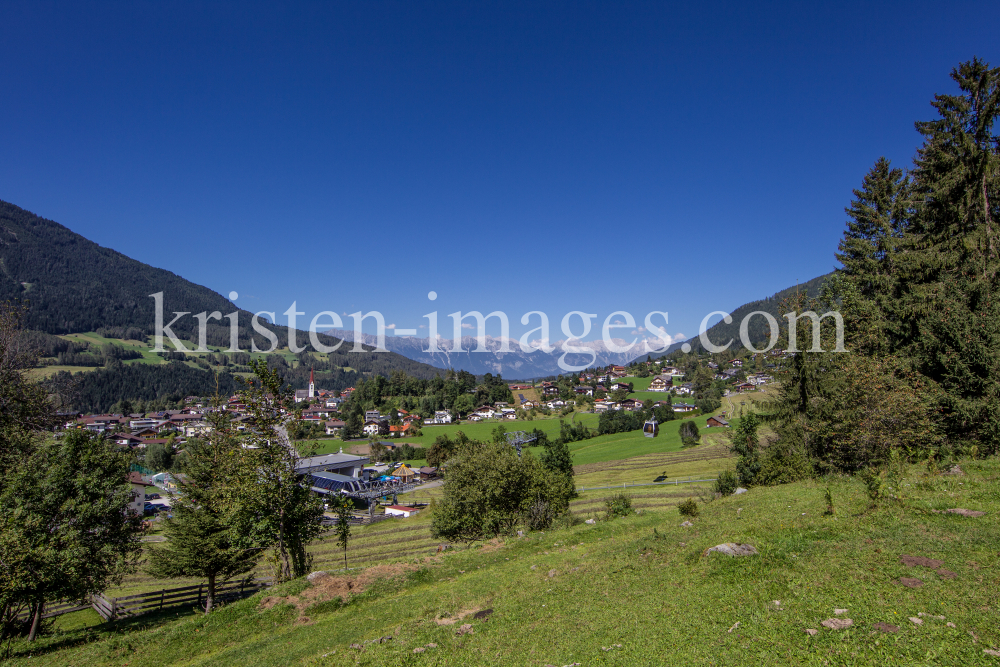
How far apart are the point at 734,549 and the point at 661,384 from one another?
18021cm

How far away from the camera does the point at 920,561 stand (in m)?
7.82

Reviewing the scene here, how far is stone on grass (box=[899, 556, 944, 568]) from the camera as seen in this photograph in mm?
7629

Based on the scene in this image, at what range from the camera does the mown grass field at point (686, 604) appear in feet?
20.7

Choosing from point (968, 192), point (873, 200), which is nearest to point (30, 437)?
point (968, 192)

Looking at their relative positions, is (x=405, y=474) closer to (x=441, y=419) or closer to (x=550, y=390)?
(x=441, y=419)

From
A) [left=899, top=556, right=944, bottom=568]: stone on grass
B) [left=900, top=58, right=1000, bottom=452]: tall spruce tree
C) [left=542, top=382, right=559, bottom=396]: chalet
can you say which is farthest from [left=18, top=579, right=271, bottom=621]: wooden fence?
[left=542, top=382, right=559, bottom=396]: chalet

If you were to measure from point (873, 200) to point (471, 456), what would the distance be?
1314 inches

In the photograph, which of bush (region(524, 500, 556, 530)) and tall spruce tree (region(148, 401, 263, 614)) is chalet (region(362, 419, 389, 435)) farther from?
tall spruce tree (region(148, 401, 263, 614))

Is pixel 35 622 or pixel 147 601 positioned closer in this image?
pixel 35 622

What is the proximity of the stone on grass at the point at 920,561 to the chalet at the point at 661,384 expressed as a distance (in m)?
176

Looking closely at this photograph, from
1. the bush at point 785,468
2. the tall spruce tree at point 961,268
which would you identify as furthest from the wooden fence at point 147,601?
the tall spruce tree at point 961,268

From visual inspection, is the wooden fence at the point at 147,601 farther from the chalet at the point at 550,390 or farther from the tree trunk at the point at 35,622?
the chalet at the point at 550,390

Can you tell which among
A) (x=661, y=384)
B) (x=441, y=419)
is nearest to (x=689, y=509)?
(x=441, y=419)

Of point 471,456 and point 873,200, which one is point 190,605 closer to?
point 471,456
